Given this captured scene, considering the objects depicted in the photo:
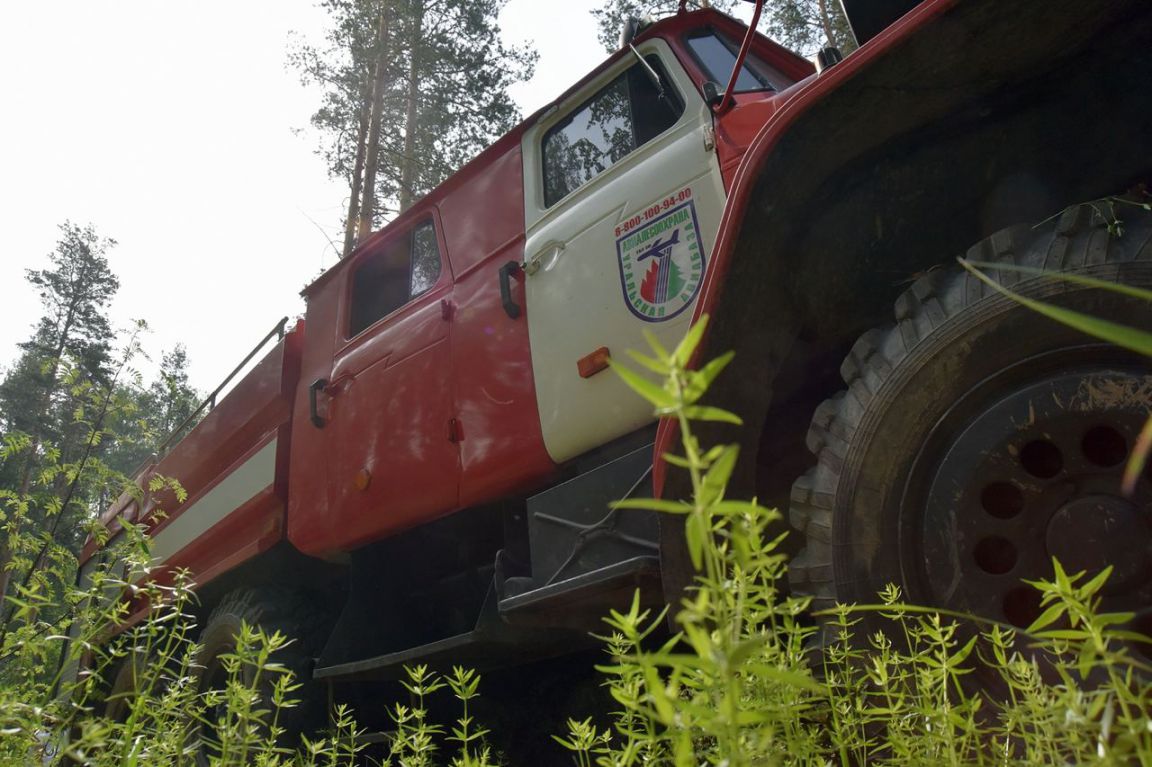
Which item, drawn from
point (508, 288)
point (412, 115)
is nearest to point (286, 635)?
point (508, 288)

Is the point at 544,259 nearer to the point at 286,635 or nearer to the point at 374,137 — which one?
the point at 286,635

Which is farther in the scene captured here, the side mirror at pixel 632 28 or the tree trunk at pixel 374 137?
the tree trunk at pixel 374 137

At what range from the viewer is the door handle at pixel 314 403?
4.22m

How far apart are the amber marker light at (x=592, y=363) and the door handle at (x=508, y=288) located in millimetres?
493

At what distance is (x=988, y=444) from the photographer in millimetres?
1746

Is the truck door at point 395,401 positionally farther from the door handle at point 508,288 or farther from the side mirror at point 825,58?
the side mirror at point 825,58

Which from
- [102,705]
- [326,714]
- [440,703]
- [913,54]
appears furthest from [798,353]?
[102,705]

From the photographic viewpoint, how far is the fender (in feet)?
5.65

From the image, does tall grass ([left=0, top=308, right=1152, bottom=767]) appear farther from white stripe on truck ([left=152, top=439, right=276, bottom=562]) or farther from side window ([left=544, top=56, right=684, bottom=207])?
white stripe on truck ([left=152, top=439, right=276, bottom=562])

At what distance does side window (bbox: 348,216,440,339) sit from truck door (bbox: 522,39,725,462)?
81 cm

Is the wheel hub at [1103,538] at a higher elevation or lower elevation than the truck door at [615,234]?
lower

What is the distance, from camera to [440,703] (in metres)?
4.04

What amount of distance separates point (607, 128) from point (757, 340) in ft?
5.51

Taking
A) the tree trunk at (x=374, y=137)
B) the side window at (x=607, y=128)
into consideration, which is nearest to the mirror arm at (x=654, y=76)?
the side window at (x=607, y=128)
